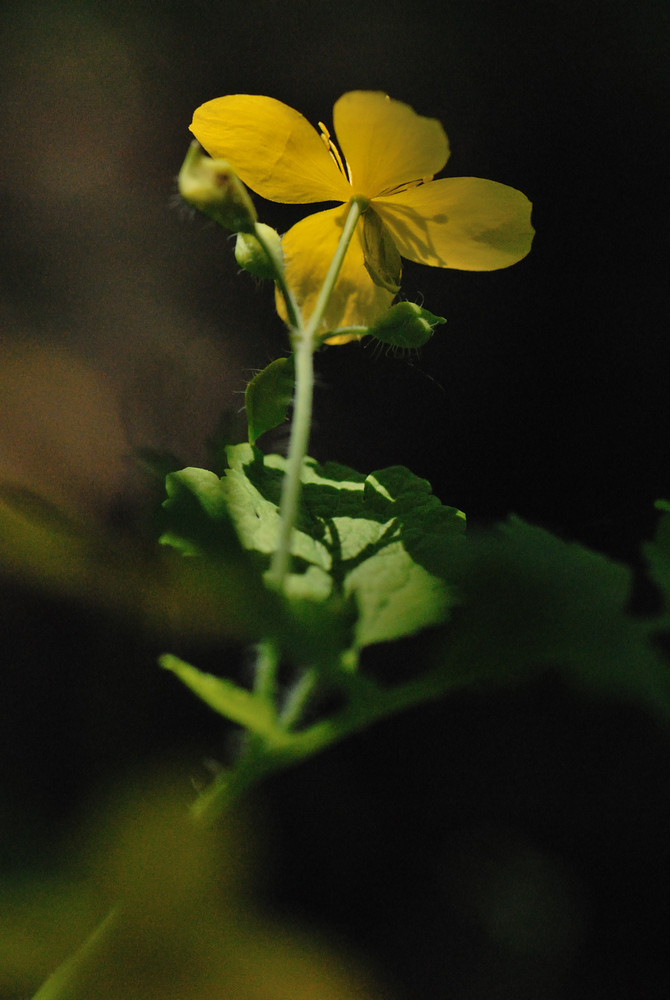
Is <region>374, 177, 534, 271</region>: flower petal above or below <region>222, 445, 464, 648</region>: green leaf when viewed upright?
above

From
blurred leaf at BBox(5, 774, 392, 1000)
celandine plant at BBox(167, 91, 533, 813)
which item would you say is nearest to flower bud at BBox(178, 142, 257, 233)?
celandine plant at BBox(167, 91, 533, 813)

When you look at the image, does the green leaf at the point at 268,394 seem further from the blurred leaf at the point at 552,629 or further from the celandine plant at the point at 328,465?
the blurred leaf at the point at 552,629

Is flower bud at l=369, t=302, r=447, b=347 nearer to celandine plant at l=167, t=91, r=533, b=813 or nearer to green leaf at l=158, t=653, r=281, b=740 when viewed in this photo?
celandine plant at l=167, t=91, r=533, b=813

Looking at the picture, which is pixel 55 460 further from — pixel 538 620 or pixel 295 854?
pixel 538 620

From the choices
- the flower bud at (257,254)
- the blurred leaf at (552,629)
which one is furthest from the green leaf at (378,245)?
the blurred leaf at (552,629)

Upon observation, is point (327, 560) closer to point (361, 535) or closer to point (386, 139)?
point (361, 535)

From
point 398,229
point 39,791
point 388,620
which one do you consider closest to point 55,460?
point 39,791
